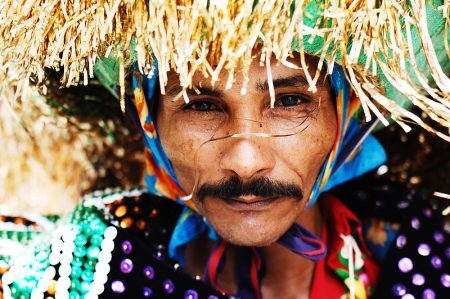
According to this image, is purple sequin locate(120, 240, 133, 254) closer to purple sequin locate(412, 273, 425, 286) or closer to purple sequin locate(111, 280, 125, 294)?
purple sequin locate(111, 280, 125, 294)

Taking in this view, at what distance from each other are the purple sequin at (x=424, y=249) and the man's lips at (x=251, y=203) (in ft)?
1.41

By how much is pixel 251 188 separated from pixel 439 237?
1.86 ft

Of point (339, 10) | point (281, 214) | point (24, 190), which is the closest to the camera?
point (339, 10)

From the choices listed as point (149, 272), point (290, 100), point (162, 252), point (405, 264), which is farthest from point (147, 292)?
point (405, 264)

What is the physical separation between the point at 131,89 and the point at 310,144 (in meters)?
0.42

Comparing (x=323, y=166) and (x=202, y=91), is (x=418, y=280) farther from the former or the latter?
(x=202, y=91)

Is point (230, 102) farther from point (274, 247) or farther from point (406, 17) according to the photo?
point (274, 247)

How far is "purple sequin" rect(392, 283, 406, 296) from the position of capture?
1.49m

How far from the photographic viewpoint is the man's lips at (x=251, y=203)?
1312 mm

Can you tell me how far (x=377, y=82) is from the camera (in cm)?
123

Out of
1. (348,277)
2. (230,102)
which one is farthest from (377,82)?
(348,277)

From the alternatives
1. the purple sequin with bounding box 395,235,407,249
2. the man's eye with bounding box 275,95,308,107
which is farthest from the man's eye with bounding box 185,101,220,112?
the purple sequin with bounding box 395,235,407,249

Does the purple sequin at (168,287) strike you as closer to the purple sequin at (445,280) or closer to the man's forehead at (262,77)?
the man's forehead at (262,77)

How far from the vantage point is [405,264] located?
152 cm
